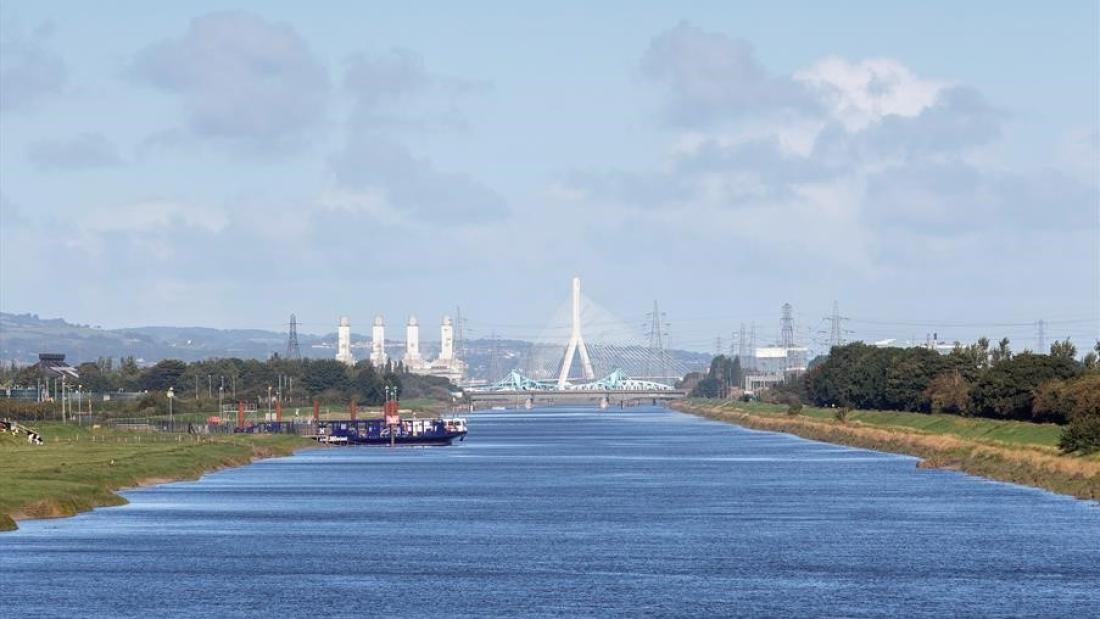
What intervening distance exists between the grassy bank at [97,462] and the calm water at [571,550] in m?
2.43

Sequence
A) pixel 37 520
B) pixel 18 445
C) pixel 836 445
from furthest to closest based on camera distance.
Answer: pixel 836 445, pixel 18 445, pixel 37 520

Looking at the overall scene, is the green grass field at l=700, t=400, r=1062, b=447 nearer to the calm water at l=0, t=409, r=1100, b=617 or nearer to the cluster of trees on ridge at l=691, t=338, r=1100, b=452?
the cluster of trees on ridge at l=691, t=338, r=1100, b=452

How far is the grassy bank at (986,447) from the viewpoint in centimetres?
10444

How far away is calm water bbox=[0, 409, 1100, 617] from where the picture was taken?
58.5 meters

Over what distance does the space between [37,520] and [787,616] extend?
41993 millimetres

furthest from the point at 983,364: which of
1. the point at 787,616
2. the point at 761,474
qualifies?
the point at 787,616

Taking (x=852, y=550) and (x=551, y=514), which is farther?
(x=551, y=514)

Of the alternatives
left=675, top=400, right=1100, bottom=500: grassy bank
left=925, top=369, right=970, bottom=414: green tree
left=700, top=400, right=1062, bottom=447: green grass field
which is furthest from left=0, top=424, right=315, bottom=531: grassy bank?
A: left=925, top=369, right=970, bottom=414: green tree

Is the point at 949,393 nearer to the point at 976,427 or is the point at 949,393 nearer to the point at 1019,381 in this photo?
the point at 976,427

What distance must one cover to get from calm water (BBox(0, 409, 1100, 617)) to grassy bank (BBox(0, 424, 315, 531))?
95.6 inches

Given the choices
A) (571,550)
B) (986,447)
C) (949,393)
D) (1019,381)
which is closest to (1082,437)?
(986,447)

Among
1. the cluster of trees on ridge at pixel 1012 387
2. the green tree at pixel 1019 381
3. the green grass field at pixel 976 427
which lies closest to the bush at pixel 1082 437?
the cluster of trees on ridge at pixel 1012 387

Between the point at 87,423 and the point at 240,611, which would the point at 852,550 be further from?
the point at 87,423

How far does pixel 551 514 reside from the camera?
305 ft
